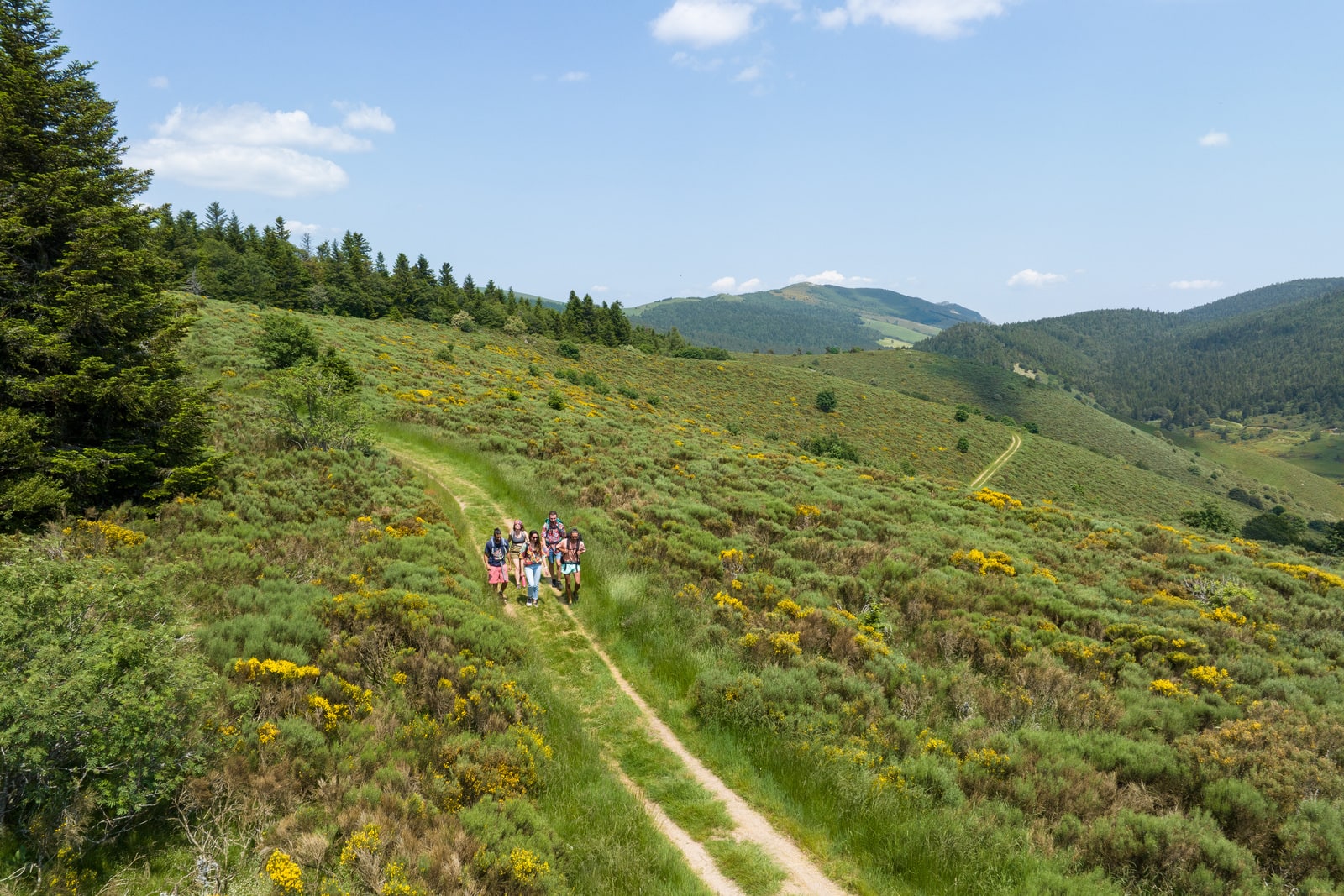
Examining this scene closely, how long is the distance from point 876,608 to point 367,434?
1630cm

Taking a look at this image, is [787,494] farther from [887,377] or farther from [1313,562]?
[887,377]

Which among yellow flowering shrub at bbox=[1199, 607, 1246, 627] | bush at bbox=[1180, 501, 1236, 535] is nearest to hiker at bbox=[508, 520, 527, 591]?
yellow flowering shrub at bbox=[1199, 607, 1246, 627]

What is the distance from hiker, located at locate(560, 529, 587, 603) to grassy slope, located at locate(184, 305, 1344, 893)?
68 centimetres

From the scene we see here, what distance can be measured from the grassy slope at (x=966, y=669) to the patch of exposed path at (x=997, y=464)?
31866 mm

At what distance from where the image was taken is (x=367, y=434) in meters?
19.0

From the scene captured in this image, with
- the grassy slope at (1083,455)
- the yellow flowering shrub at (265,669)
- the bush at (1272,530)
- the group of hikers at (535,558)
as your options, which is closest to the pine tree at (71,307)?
the yellow flowering shrub at (265,669)

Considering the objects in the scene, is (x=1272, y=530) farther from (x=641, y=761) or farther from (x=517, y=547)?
(x=641, y=761)

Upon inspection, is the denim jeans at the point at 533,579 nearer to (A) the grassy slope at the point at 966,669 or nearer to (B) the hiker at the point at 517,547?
(B) the hiker at the point at 517,547

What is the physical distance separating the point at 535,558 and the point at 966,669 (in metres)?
8.95

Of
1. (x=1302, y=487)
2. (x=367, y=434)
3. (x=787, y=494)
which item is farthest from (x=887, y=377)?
(x=367, y=434)

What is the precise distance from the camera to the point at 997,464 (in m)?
61.0

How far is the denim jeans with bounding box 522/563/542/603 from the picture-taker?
12.9m

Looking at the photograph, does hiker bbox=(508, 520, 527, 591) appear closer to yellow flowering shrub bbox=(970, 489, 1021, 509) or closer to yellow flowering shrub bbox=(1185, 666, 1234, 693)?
yellow flowering shrub bbox=(1185, 666, 1234, 693)

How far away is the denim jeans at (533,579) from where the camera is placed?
1288 centimetres
